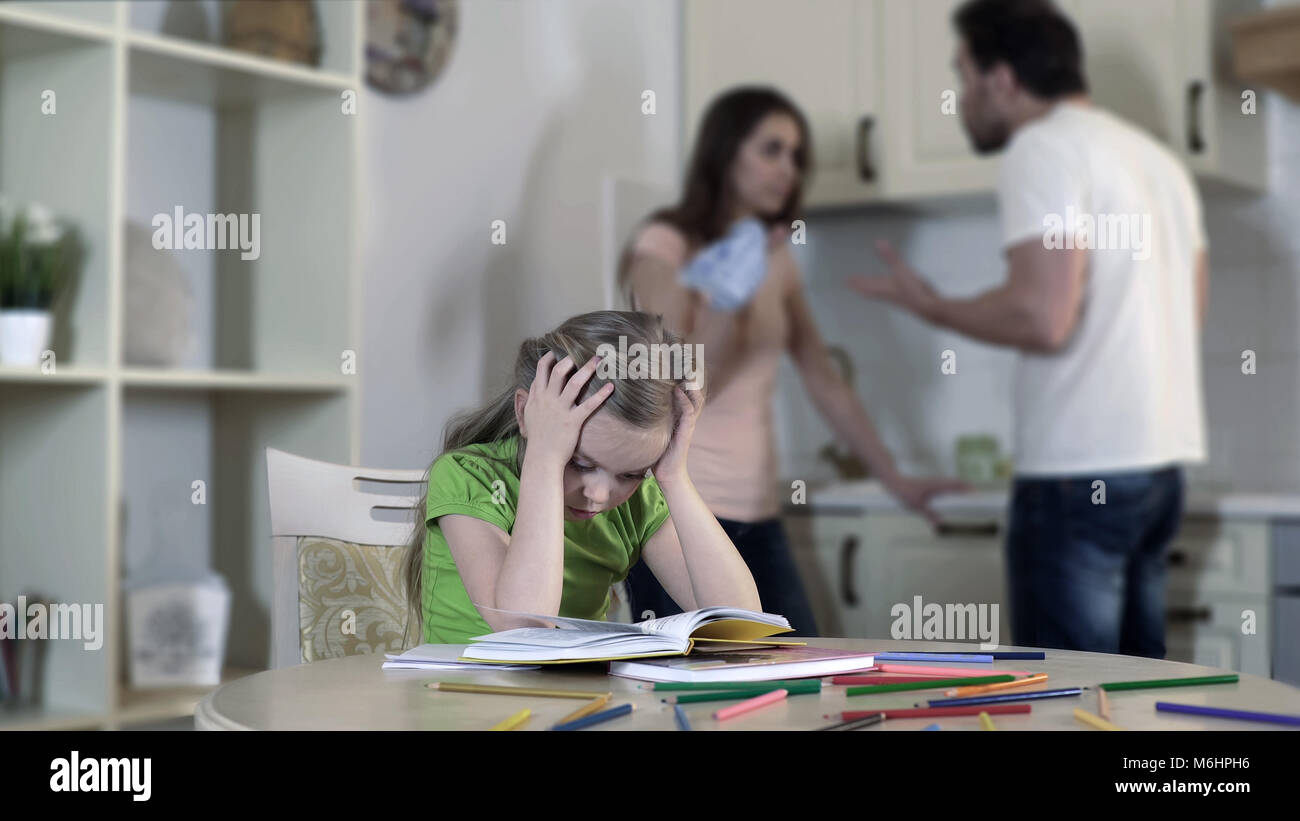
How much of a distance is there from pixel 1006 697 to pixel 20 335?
153 cm

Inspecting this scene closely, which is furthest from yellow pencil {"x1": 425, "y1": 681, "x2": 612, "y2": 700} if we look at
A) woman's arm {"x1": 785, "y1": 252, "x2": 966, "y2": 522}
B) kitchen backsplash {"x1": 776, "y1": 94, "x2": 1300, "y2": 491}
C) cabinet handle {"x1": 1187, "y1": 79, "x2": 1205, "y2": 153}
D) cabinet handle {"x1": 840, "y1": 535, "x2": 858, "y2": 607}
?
kitchen backsplash {"x1": 776, "y1": 94, "x2": 1300, "y2": 491}

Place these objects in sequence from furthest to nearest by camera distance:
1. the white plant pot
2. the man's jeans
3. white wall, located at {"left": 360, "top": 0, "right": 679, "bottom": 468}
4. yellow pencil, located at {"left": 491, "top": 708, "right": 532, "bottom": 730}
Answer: white wall, located at {"left": 360, "top": 0, "right": 679, "bottom": 468} → the man's jeans → the white plant pot → yellow pencil, located at {"left": 491, "top": 708, "right": 532, "bottom": 730}

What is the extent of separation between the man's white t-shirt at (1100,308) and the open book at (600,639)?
4.17 feet

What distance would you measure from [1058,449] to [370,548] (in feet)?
4.08

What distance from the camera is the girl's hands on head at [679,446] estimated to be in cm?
122

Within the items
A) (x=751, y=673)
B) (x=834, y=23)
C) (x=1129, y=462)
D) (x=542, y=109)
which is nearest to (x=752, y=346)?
(x=1129, y=462)

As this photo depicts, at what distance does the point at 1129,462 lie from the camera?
6.96ft

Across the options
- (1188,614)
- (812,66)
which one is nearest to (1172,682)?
(1188,614)

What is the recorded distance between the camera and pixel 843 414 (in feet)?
8.75

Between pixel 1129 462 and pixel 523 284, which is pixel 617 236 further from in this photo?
pixel 1129 462

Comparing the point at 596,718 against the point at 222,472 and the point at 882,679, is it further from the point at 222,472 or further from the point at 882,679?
the point at 222,472

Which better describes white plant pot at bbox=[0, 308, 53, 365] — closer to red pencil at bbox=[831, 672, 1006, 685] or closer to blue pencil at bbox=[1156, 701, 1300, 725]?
red pencil at bbox=[831, 672, 1006, 685]

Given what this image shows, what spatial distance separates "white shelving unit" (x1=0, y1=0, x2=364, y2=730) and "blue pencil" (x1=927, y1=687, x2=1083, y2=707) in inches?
54.8

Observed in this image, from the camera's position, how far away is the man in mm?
2096
